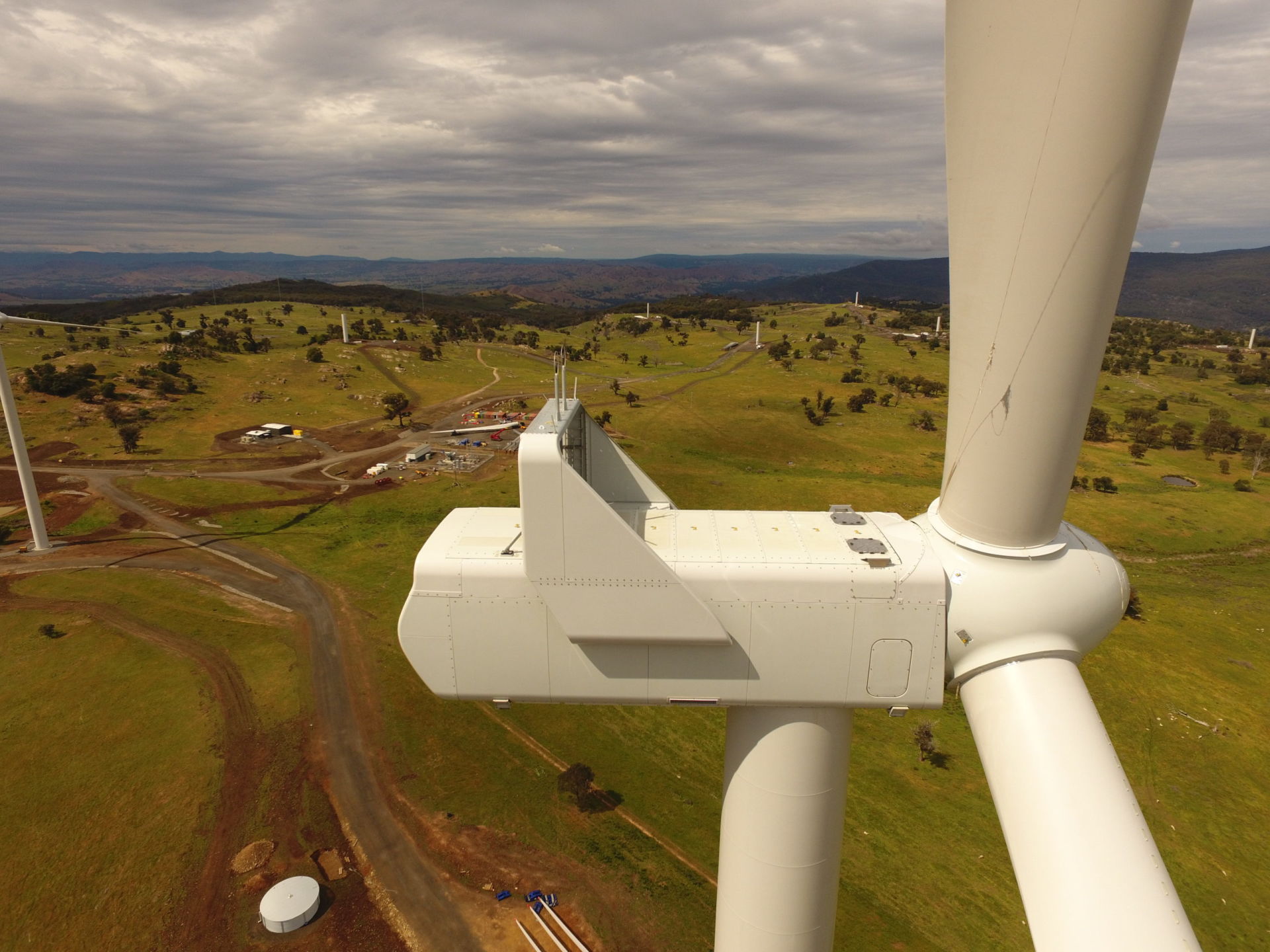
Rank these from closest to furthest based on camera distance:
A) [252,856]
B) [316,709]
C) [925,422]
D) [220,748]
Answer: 1. [252,856]
2. [220,748]
3. [316,709]
4. [925,422]

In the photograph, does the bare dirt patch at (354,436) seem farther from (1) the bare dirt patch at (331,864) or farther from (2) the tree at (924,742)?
(2) the tree at (924,742)

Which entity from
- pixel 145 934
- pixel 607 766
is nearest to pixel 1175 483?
pixel 607 766

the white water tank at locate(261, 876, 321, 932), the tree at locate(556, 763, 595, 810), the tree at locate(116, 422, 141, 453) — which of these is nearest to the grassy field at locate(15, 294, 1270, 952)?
the tree at locate(556, 763, 595, 810)

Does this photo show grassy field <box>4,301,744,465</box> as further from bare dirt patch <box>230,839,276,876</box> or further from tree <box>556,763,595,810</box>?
tree <box>556,763,595,810</box>

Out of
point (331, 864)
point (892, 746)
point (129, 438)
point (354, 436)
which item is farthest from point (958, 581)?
point (129, 438)

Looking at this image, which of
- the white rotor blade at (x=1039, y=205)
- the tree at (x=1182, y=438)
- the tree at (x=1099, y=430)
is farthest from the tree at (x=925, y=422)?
the white rotor blade at (x=1039, y=205)

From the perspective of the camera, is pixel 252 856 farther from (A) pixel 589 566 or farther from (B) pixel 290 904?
(A) pixel 589 566
